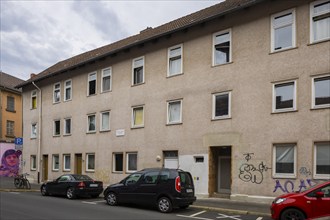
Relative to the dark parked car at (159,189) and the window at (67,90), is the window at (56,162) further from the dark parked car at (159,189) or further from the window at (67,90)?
the dark parked car at (159,189)

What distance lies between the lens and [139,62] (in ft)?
78.5

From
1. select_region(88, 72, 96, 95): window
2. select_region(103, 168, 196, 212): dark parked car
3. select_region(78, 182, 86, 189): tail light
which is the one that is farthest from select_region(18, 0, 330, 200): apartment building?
select_region(78, 182, 86, 189): tail light

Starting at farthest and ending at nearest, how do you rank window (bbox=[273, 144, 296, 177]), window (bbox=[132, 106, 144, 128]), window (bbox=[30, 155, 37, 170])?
window (bbox=[30, 155, 37, 170])
window (bbox=[132, 106, 144, 128])
window (bbox=[273, 144, 296, 177])

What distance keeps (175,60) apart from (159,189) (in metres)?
8.89

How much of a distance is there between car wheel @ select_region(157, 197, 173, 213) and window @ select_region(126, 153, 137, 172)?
28.6 feet

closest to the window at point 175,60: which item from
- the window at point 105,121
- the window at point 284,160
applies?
the window at point 105,121

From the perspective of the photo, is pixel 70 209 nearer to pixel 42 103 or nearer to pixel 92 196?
pixel 92 196

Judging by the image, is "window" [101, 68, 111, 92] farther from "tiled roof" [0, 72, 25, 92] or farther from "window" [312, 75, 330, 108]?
"tiled roof" [0, 72, 25, 92]

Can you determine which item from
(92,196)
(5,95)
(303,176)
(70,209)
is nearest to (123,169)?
(92,196)

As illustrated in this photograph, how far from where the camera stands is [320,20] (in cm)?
1593

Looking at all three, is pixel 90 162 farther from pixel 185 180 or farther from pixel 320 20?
pixel 320 20

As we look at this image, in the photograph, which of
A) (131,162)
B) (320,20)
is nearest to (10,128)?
(131,162)

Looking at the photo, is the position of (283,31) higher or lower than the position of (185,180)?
higher

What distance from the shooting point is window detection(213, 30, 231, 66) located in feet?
62.6
